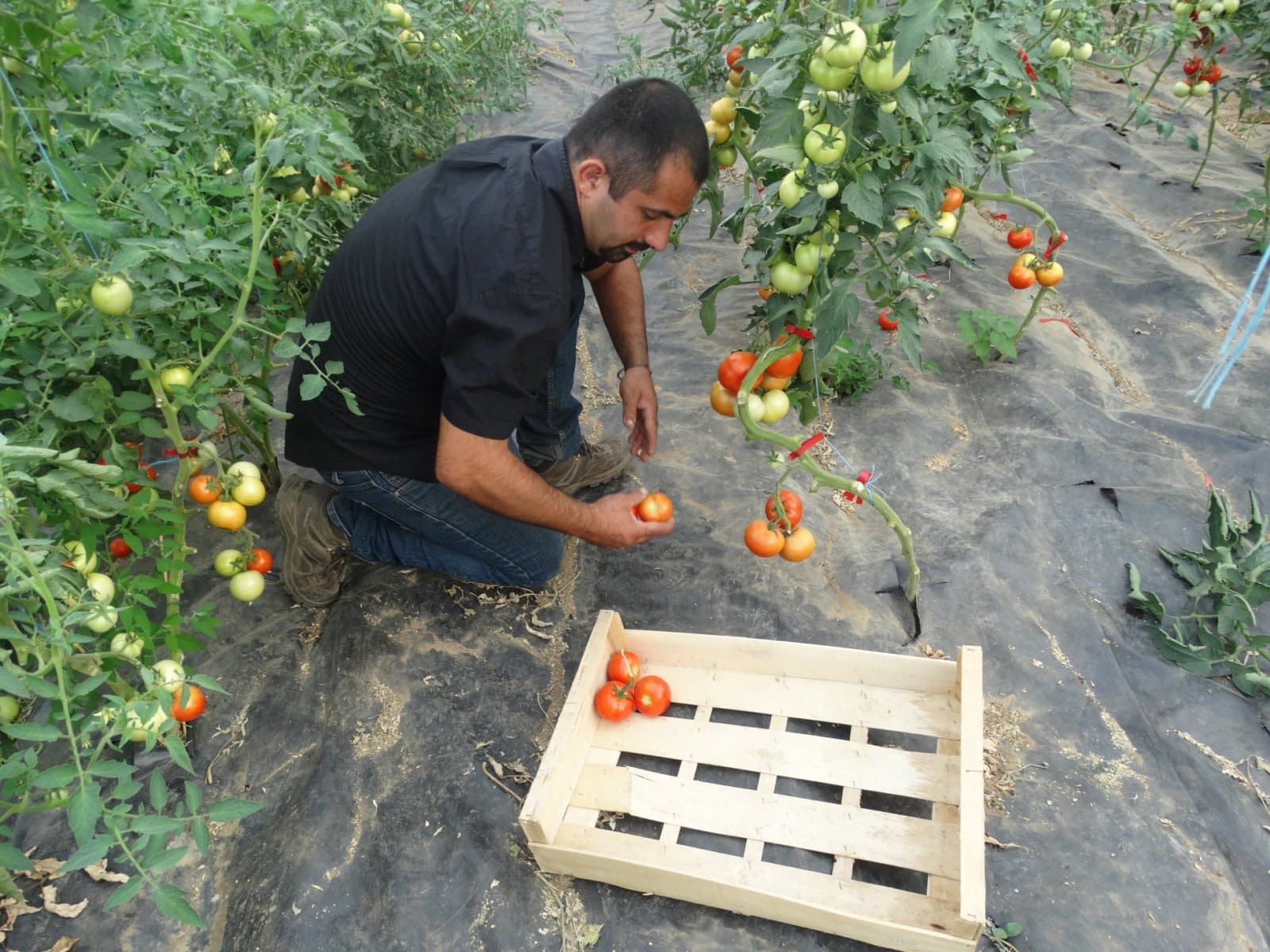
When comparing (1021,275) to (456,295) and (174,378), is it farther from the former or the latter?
(174,378)

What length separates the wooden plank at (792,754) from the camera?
1756 mm

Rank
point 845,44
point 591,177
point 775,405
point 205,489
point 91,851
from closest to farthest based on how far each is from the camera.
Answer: point 91,851 < point 845,44 < point 591,177 < point 205,489 < point 775,405

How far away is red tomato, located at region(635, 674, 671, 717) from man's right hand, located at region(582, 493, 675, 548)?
0.34 metres

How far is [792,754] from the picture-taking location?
6.07 ft

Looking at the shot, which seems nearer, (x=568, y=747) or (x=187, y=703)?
(x=187, y=703)

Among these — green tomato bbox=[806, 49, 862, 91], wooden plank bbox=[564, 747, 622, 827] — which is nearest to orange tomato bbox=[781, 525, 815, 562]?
wooden plank bbox=[564, 747, 622, 827]

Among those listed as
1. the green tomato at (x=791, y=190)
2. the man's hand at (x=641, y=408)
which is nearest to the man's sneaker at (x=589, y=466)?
the man's hand at (x=641, y=408)

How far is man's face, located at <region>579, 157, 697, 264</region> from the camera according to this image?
5.23 ft

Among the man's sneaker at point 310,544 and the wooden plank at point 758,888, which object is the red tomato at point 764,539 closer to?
the wooden plank at point 758,888

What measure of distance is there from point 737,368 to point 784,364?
0.37 ft

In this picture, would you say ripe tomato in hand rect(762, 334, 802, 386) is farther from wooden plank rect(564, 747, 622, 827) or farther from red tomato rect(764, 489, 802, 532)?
wooden plank rect(564, 747, 622, 827)

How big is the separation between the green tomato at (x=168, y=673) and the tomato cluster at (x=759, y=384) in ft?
4.14

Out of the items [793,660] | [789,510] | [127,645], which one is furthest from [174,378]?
[793,660]

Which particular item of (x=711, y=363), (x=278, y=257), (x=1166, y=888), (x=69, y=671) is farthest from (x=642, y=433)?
Answer: (x=1166, y=888)
